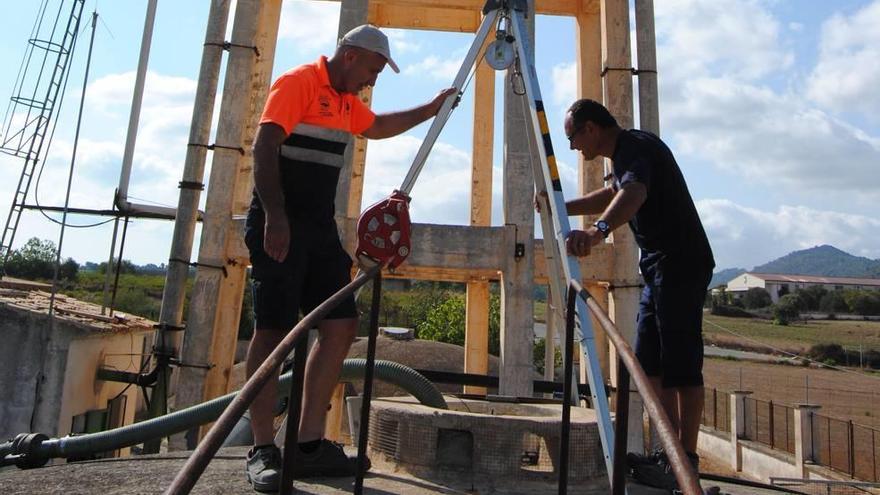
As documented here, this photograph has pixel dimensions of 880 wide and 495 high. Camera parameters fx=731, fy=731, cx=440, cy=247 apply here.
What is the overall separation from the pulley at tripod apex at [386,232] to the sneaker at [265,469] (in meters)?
1.00

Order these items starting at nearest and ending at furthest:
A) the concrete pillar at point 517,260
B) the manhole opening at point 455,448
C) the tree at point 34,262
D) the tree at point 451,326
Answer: the manhole opening at point 455,448 → the concrete pillar at point 517,260 → the tree at point 451,326 → the tree at point 34,262

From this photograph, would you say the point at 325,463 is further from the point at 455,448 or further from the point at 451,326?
the point at 451,326

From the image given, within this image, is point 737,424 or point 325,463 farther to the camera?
point 737,424

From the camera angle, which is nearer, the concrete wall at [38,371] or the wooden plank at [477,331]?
the wooden plank at [477,331]

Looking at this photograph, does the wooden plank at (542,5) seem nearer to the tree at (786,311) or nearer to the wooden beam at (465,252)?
the wooden beam at (465,252)

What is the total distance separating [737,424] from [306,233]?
1802 centimetres

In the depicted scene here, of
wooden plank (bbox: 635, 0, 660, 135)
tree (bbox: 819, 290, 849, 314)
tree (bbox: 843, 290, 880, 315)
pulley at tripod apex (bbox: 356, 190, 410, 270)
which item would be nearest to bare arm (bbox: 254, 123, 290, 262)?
pulley at tripod apex (bbox: 356, 190, 410, 270)

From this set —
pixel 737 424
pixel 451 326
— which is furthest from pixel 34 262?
pixel 737 424

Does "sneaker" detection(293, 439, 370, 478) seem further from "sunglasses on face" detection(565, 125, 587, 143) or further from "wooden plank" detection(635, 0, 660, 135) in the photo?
"wooden plank" detection(635, 0, 660, 135)

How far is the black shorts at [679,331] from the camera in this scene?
11.8ft

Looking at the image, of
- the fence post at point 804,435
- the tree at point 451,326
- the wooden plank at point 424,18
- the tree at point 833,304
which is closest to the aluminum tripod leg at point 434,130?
the wooden plank at point 424,18

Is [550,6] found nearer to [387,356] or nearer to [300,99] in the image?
[300,99]

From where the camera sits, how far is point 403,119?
14.1ft

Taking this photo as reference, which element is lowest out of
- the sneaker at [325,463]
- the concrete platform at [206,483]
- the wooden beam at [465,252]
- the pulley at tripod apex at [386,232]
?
the concrete platform at [206,483]
